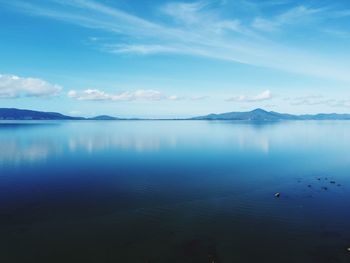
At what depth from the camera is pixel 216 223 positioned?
25.7 metres

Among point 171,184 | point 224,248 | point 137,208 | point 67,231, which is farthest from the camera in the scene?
point 171,184

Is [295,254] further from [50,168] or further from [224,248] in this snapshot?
[50,168]

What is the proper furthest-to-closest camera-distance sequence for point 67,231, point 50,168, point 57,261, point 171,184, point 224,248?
1. point 50,168
2. point 171,184
3. point 67,231
4. point 224,248
5. point 57,261

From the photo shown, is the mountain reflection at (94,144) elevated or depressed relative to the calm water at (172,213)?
elevated

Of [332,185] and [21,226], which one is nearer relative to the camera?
→ [21,226]

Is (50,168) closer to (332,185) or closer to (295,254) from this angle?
(295,254)

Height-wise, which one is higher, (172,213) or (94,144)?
(94,144)

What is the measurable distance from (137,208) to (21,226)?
36.0 feet

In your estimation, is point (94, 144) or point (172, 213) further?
point (94, 144)

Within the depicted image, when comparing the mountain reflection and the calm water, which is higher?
the mountain reflection

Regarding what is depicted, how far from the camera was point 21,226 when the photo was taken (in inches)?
977

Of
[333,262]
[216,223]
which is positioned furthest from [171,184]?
[333,262]

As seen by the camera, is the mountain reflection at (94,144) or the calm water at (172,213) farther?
the mountain reflection at (94,144)

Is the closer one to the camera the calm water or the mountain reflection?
the calm water
